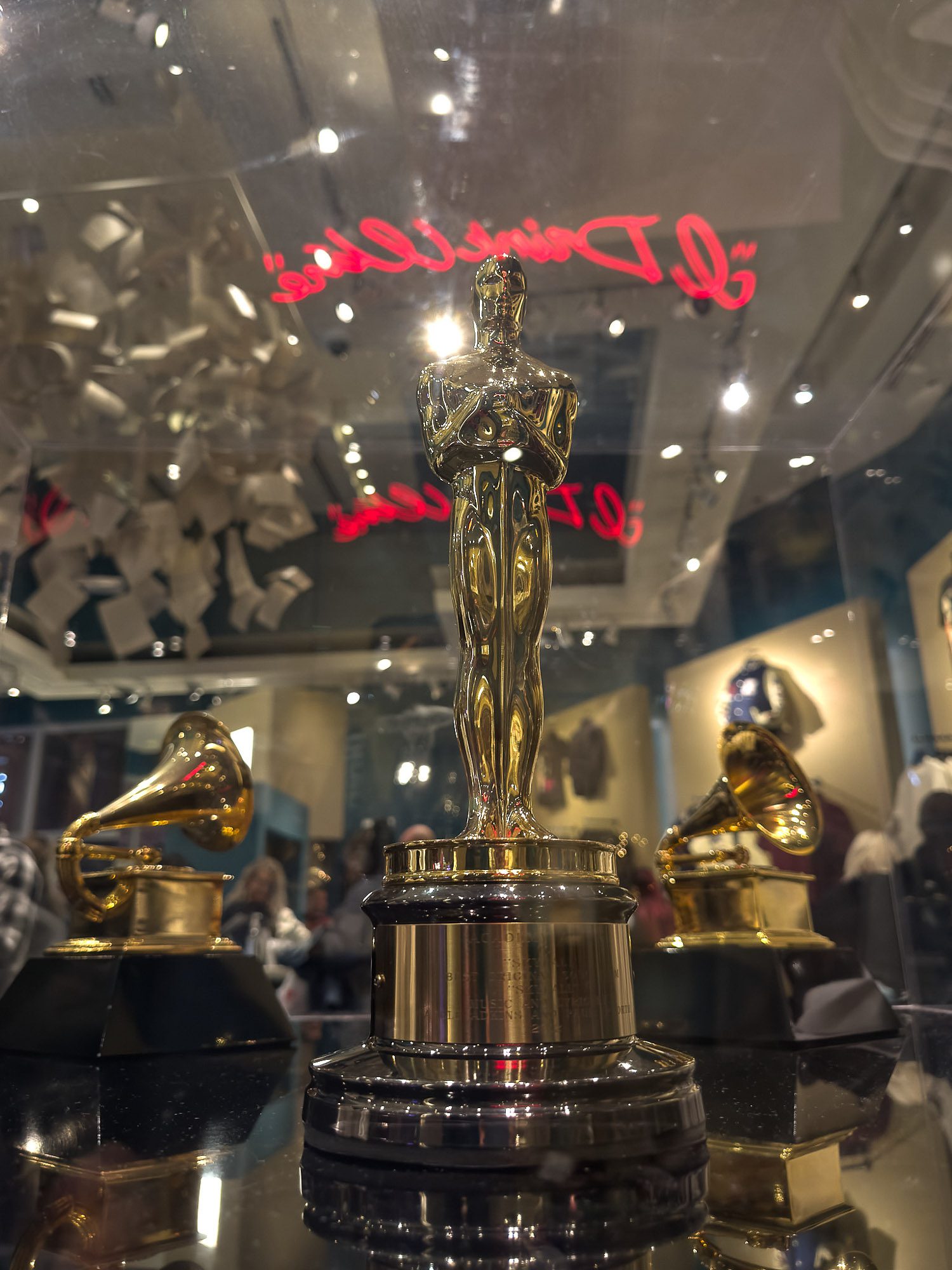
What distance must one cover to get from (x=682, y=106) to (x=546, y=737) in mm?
1227

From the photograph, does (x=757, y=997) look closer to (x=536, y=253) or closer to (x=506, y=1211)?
(x=506, y=1211)

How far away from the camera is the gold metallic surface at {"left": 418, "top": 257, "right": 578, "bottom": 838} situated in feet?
2.27

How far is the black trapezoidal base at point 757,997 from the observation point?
1.09m

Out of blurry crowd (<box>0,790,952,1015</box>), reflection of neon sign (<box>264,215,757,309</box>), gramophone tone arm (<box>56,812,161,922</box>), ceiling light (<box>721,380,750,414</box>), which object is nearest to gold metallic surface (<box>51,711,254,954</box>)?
gramophone tone arm (<box>56,812,161,922</box>)

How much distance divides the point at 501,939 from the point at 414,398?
1.59 m

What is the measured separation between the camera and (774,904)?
1.27 m

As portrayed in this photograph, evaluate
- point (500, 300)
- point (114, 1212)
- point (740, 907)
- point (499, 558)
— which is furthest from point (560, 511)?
point (114, 1212)

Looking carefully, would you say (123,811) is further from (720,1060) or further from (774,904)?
(774,904)

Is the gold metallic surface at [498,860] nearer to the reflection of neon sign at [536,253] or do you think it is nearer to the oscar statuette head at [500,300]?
the oscar statuette head at [500,300]

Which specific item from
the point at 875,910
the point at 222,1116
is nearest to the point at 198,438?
the point at 222,1116

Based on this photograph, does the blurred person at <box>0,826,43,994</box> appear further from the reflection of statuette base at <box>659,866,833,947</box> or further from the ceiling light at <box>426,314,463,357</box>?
the ceiling light at <box>426,314,463,357</box>

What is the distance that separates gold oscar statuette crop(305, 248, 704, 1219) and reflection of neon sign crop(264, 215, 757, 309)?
2.96 ft

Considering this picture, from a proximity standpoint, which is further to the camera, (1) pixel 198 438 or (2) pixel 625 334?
(1) pixel 198 438

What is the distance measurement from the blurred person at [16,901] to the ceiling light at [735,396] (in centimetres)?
185
